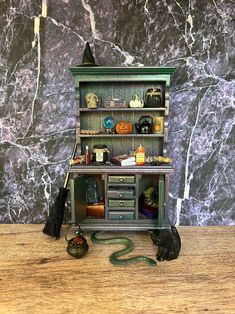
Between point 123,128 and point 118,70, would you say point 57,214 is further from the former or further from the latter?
point 118,70

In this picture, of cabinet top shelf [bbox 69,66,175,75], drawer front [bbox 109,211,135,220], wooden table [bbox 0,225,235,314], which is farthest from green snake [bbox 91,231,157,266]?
cabinet top shelf [bbox 69,66,175,75]

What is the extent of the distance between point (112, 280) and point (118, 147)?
39.1 inches

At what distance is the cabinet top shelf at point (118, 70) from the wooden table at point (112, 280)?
1.20 metres

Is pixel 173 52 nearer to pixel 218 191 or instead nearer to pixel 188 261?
pixel 218 191

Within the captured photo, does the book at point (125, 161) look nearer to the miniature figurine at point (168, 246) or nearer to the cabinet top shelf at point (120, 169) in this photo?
the cabinet top shelf at point (120, 169)

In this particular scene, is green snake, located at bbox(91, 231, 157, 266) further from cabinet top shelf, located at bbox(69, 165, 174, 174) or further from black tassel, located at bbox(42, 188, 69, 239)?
cabinet top shelf, located at bbox(69, 165, 174, 174)

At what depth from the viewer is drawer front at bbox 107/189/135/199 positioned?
195 centimetres

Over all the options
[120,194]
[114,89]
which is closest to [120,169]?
[120,194]

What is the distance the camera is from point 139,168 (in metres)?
1.85

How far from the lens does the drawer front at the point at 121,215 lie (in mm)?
1978

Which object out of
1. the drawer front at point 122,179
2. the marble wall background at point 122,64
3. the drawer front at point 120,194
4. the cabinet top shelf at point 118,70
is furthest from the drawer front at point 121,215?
the cabinet top shelf at point 118,70

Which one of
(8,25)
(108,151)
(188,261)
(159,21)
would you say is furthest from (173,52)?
(188,261)

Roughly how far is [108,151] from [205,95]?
875 millimetres

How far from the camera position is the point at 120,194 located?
196cm
